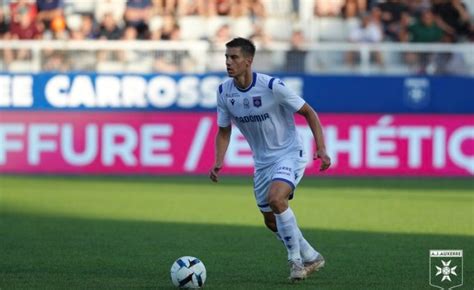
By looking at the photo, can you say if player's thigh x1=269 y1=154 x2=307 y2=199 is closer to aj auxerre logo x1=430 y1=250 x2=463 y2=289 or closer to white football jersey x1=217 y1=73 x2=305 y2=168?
white football jersey x1=217 y1=73 x2=305 y2=168

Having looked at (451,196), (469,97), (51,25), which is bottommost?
(451,196)

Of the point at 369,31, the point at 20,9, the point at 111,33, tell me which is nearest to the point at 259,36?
the point at 369,31

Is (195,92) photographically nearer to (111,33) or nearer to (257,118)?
(111,33)

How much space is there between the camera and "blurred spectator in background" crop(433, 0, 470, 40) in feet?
87.4

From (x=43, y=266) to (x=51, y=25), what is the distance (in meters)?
15.7

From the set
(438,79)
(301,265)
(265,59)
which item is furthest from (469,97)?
(301,265)

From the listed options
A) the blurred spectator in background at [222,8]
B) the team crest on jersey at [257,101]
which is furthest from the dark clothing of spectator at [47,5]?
the team crest on jersey at [257,101]

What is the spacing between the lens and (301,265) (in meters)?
10.0

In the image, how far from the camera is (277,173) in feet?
33.8

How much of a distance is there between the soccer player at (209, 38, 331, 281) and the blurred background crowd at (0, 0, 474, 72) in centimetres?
1450

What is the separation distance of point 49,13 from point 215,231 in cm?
1285

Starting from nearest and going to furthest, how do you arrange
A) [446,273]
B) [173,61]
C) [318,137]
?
[446,273] < [318,137] < [173,61]

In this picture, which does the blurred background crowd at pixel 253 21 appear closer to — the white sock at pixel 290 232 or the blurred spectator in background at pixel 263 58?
the blurred spectator in background at pixel 263 58

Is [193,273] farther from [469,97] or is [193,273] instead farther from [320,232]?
[469,97]
